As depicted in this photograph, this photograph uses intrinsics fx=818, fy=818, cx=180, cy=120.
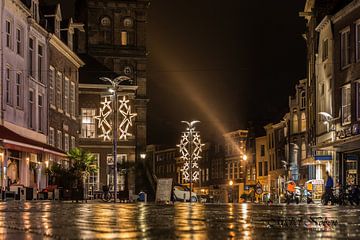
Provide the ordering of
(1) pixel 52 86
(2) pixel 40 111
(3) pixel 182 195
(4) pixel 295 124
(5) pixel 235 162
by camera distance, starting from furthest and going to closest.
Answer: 1. (5) pixel 235 162
2. (4) pixel 295 124
3. (3) pixel 182 195
4. (1) pixel 52 86
5. (2) pixel 40 111

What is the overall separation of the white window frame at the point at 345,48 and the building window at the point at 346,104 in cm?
126

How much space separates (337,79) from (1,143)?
18.8m

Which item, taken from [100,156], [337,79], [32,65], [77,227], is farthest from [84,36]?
[77,227]

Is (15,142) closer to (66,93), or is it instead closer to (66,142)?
(66,142)

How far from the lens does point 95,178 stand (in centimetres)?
7350

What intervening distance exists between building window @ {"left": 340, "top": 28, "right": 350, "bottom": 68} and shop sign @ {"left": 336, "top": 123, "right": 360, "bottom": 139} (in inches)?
155

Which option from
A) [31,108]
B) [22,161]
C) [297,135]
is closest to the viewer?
[22,161]

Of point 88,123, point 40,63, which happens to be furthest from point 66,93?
point 88,123

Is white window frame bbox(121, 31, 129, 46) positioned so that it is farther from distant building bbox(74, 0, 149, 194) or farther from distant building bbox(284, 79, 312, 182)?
distant building bbox(284, 79, 312, 182)

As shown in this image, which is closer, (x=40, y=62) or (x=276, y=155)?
(x=40, y=62)

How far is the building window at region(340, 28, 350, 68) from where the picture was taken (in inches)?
1726

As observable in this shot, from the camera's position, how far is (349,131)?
133ft

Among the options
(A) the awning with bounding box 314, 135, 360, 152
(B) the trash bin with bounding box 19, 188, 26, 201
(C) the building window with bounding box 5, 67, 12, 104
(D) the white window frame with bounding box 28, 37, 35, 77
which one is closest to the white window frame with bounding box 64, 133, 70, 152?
(D) the white window frame with bounding box 28, 37, 35, 77

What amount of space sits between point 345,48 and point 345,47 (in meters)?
0.05
